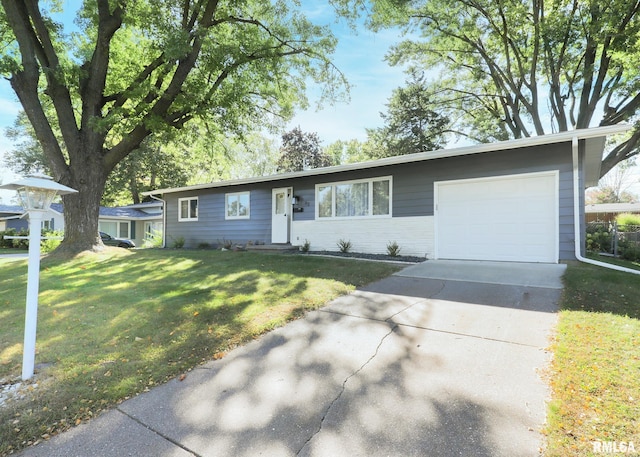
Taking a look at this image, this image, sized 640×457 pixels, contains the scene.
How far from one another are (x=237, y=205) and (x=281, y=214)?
230cm

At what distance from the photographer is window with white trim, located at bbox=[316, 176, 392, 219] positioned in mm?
9312

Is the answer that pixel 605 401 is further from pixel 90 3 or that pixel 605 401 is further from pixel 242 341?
pixel 90 3

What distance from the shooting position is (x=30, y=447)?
1812mm

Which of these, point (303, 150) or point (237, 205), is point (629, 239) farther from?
point (303, 150)

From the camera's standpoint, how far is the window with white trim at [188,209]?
1415 cm

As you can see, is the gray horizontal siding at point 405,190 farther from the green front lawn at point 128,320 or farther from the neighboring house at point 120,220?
the neighboring house at point 120,220

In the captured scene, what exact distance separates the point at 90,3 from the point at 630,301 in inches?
533

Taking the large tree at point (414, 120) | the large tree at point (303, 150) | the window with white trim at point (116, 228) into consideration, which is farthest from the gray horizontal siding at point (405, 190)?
the large tree at point (303, 150)

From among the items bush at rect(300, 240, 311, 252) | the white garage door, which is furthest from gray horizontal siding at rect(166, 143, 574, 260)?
bush at rect(300, 240, 311, 252)

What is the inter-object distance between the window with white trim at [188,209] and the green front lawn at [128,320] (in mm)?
6934

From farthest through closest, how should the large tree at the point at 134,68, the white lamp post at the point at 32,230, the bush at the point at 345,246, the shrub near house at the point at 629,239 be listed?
the shrub near house at the point at 629,239
the bush at the point at 345,246
the large tree at the point at 134,68
the white lamp post at the point at 32,230

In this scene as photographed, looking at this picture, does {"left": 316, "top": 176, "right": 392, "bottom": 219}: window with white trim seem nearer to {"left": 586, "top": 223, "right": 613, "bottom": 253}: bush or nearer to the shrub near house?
the shrub near house

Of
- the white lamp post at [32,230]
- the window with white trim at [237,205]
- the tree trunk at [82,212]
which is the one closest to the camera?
the white lamp post at [32,230]

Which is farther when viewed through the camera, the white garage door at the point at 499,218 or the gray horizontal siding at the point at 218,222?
the gray horizontal siding at the point at 218,222
